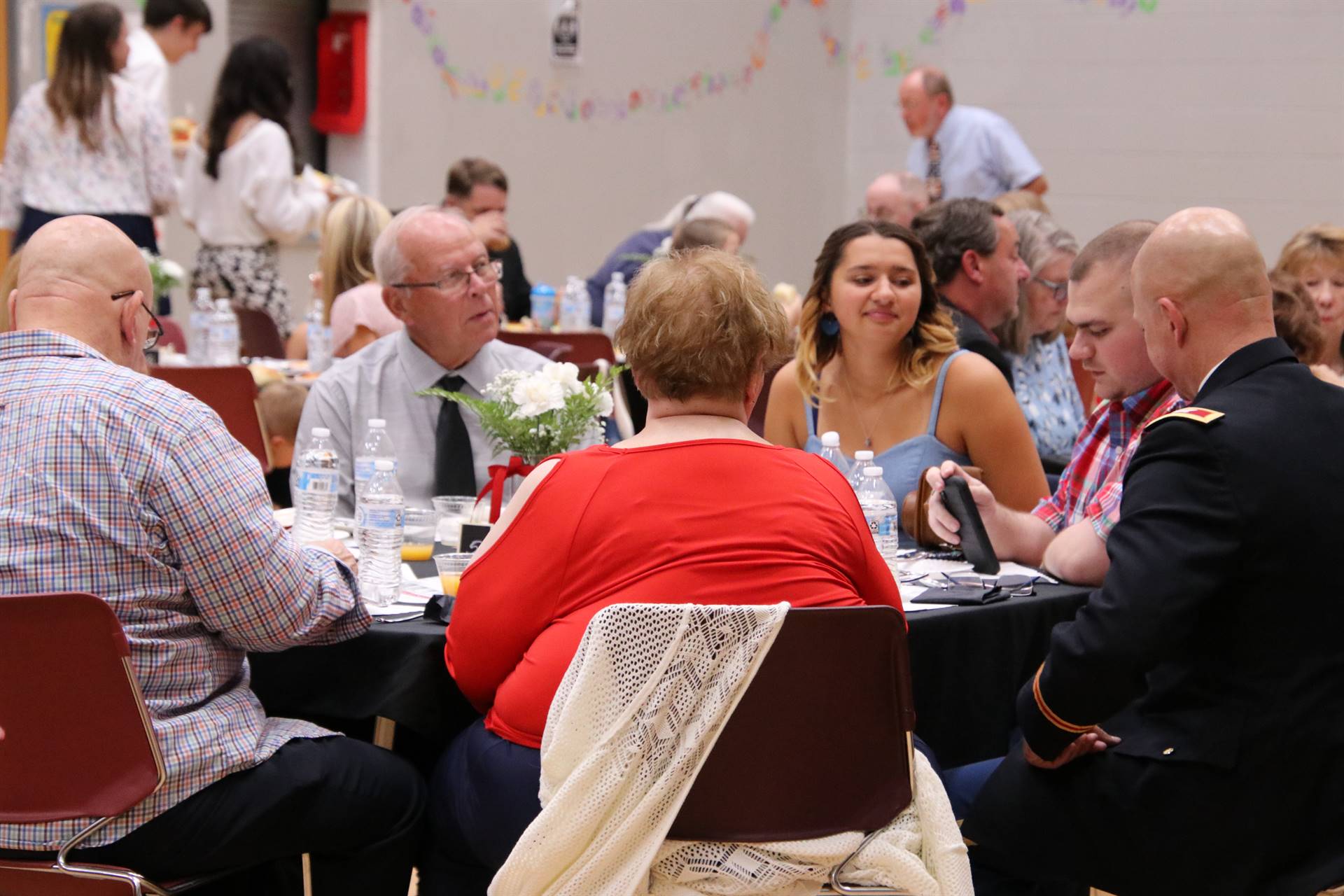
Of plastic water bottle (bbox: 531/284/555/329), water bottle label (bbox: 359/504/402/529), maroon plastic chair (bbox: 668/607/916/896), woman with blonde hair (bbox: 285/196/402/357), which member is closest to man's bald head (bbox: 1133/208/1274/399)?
maroon plastic chair (bbox: 668/607/916/896)

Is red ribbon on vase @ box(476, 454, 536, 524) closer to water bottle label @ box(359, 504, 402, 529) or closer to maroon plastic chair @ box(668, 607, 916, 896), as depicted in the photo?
water bottle label @ box(359, 504, 402, 529)

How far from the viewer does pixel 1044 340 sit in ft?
16.2

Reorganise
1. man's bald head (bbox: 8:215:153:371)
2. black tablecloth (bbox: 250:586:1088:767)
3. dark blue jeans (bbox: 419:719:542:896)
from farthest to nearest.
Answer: black tablecloth (bbox: 250:586:1088:767) < man's bald head (bbox: 8:215:153:371) < dark blue jeans (bbox: 419:719:542:896)

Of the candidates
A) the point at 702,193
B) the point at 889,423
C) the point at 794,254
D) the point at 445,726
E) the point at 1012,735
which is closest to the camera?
the point at 445,726

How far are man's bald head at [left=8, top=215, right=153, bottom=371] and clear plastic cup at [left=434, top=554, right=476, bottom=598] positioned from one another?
64 centimetres

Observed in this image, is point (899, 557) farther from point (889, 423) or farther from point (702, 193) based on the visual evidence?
point (702, 193)

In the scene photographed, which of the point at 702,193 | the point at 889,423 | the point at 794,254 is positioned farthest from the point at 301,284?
the point at 889,423

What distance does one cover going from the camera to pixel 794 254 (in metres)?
11.2

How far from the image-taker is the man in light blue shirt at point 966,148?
8.25m

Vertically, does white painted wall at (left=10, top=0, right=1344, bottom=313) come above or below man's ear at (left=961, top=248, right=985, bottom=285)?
above

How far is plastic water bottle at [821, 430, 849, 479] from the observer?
3041mm

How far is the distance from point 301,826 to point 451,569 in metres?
0.54

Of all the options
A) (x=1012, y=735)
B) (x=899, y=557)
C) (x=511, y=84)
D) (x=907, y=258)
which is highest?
(x=511, y=84)

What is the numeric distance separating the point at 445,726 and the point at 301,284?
6537mm
